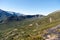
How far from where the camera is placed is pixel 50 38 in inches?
6939

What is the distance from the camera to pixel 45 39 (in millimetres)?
179625

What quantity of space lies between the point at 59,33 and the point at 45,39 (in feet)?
69.4

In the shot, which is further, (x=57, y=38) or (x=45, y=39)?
(x=45, y=39)

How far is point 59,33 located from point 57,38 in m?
22.8

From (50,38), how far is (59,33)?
1805cm

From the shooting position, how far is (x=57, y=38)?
546ft

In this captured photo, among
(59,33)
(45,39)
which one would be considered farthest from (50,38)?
(59,33)

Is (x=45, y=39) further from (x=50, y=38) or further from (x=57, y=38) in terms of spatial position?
(x=57, y=38)

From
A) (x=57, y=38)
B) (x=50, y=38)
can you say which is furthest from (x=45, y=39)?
(x=57, y=38)

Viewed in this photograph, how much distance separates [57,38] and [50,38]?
1182cm

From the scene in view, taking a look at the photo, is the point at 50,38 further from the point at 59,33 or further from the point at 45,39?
the point at 59,33

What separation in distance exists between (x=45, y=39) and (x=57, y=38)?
59.1 feet
